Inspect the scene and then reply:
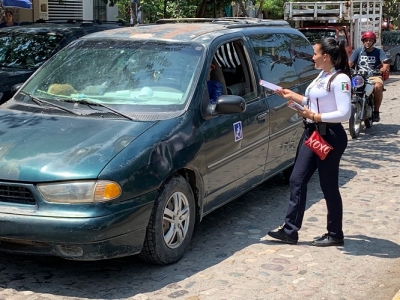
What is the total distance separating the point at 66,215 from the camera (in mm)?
4590

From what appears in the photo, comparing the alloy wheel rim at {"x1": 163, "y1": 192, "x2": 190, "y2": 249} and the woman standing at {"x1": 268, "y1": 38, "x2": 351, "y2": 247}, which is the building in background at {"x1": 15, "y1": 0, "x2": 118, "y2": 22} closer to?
the woman standing at {"x1": 268, "y1": 38, "x2": 351, "y2": 247}

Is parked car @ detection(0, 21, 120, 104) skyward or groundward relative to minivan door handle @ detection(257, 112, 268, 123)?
skyward

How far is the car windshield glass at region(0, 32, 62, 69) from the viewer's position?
9.44 m

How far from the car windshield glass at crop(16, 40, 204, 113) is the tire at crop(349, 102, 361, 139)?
6.01 metres

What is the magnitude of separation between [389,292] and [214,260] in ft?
4.45

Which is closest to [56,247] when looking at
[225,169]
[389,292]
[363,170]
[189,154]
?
[189,154]

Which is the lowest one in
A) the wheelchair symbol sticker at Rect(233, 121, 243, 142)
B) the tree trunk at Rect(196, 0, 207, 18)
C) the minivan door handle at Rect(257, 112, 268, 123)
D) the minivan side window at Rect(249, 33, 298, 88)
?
the wheelchair symbol sticker at Rect(233, 121, 243, 142)

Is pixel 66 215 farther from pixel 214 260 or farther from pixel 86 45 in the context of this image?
pixel 86 45

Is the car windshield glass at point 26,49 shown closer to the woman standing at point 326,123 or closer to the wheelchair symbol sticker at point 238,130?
the wheelchair symbol sticker at point 238,130

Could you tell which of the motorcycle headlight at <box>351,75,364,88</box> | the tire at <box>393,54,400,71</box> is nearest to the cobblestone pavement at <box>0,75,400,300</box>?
the motorcycle headlight at <box>351,75,364,88</box>

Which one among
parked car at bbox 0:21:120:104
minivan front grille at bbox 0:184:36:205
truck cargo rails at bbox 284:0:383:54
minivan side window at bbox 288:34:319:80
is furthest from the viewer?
truck cargo rails at bbox 284:0:383:54

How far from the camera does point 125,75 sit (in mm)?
5941

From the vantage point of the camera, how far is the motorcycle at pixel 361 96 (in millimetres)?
11758

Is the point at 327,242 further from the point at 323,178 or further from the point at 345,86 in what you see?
the point at 345,86
